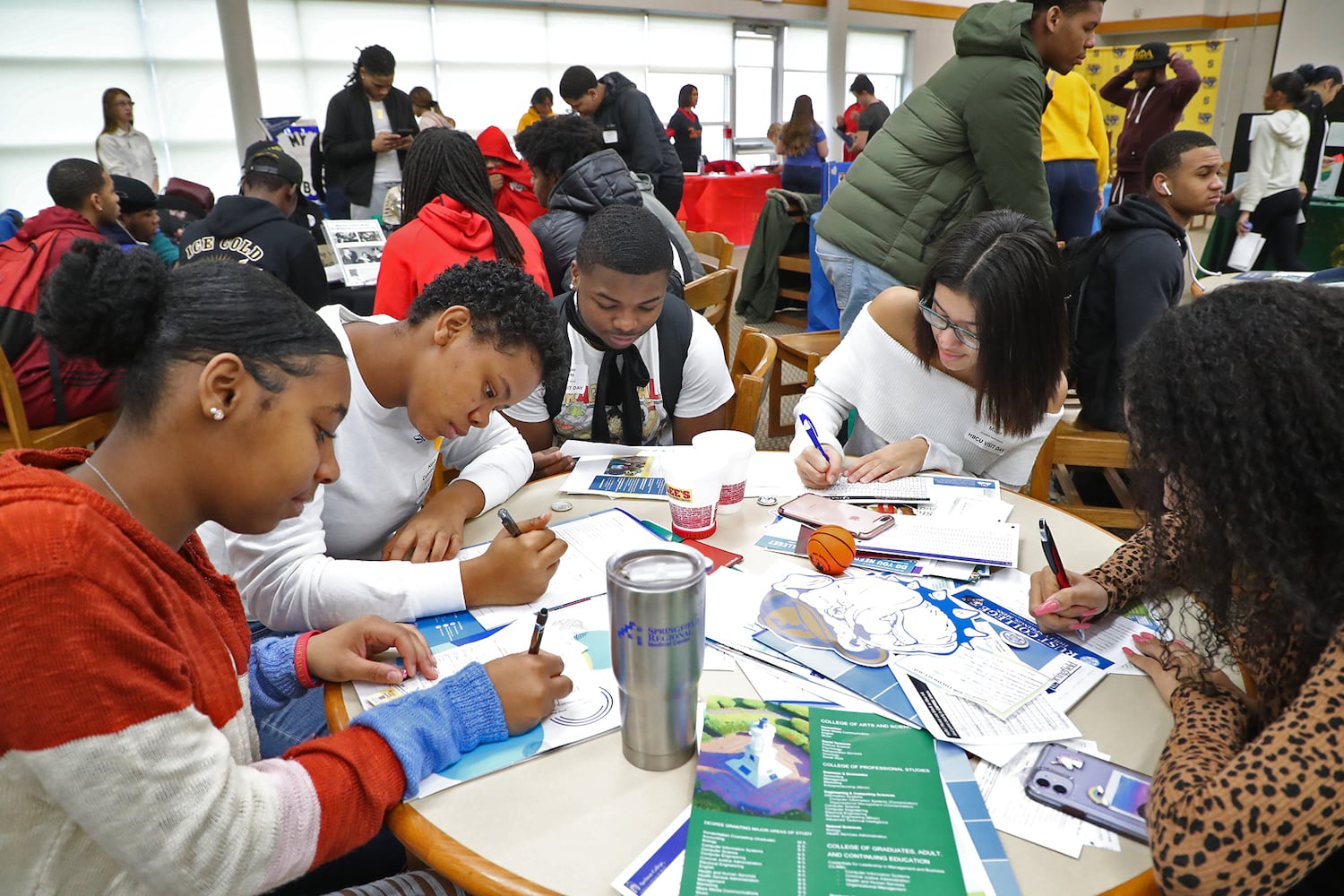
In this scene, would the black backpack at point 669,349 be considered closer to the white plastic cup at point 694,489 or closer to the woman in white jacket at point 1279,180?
the white plastic cup at point 694,489

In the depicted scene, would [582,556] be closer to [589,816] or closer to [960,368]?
[589,816]

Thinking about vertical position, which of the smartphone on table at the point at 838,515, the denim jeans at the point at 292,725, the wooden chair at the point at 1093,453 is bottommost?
the wooden chair at the point at 1093,453

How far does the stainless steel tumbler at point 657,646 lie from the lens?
2.36 feet

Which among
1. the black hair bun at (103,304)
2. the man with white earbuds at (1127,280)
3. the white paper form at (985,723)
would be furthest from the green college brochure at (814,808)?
the man with white earbuds at (1127,280)

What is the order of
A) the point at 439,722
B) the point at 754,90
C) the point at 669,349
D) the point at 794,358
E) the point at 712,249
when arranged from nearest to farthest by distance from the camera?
the point at 439,722
the point at 669,349
the point at 794,358
the point at 712,249
the point at 754,90

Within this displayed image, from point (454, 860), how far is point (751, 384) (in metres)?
1.47

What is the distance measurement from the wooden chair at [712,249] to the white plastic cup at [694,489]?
2469 millimetres

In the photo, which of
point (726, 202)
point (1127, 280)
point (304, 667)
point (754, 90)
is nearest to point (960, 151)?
point (1127, 280)

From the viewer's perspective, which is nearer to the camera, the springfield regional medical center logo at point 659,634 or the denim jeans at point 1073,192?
the springfield regional medical center logo at point 659,634

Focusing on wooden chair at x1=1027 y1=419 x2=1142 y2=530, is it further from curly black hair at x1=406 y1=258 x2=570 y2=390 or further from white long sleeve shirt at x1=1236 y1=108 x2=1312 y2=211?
white long sleeve shirt at x1=1236 y1=108 x2=1312 y2=211

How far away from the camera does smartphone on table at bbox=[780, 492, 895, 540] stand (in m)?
1.33

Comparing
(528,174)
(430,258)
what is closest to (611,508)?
(430,258)

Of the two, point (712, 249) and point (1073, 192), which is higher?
point (1073, 192)

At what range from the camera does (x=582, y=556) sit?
1262 mm
